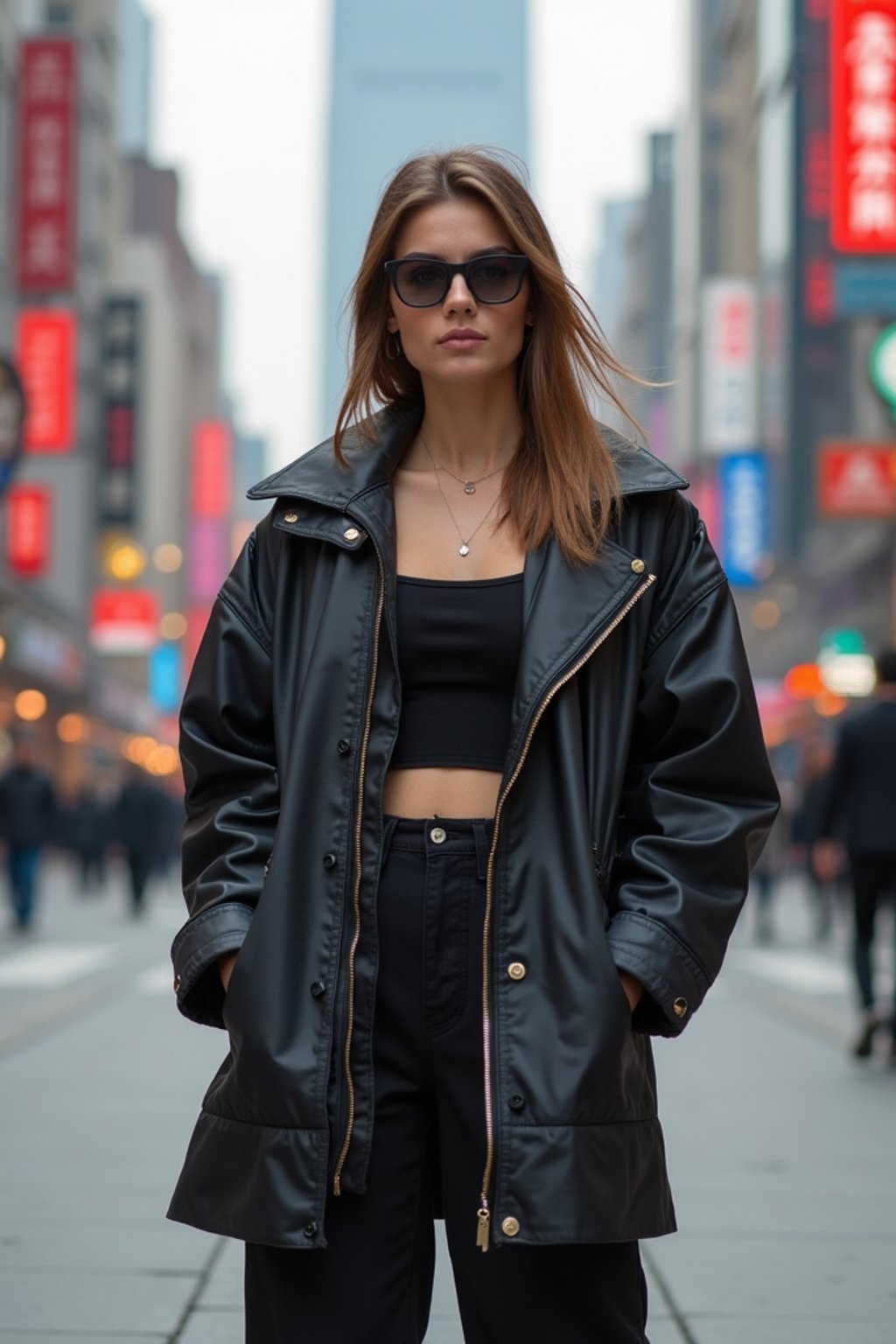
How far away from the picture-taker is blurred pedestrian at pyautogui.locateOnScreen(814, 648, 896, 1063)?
29.8 feet

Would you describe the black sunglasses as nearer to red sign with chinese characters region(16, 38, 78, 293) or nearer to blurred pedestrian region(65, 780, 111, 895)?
blurred pedestrian region(65, 780, 111, 895)

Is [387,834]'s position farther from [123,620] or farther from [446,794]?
[123,620]

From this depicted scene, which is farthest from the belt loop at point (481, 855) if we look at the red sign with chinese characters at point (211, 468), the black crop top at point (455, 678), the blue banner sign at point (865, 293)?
the red sign with chinese characters at point (211, 468)

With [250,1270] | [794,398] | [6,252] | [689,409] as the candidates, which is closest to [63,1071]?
[250,1270]

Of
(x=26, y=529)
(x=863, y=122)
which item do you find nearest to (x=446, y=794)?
(x=863, y=122)

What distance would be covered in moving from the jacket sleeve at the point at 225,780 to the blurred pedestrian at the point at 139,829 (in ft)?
63.4

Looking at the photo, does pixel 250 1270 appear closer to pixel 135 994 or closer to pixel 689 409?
pixel 135 994

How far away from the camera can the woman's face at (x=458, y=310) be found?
2.75 m

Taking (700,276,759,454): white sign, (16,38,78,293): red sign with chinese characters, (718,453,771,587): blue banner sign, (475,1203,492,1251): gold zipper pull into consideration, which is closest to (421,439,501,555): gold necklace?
(475,1203,492,1251): gold zipper pull

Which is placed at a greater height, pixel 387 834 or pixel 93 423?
pixel 93 423

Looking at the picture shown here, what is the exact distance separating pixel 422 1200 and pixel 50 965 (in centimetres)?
1276

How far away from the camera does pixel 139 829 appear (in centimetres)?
2203

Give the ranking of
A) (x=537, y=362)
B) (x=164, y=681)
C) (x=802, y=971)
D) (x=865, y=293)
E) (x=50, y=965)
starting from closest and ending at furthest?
(x=537, y=362) < (x=802, y=971) < (x=50, y=965) < (x=865, y=293) < (x=164, y=681)

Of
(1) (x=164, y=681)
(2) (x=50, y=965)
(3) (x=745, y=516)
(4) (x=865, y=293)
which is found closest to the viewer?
(2) (x=50, y=965)
